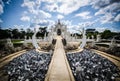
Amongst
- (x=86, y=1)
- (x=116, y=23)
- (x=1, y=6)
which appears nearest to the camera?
(x=1, y=6)

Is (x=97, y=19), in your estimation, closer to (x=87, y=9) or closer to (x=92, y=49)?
(x=87, y=9)

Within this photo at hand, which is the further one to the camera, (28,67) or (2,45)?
(2,45)

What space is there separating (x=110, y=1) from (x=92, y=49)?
14.5 feet

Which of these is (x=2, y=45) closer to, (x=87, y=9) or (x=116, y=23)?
(x=87, y=9)

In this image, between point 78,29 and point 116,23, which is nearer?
point 116,23

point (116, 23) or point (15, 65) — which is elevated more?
point (116, 23)

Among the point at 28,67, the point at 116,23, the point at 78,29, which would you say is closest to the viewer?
the point at 28,67

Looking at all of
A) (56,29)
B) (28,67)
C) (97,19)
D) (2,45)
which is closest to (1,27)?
(2,45)

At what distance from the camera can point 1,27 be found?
7.22m

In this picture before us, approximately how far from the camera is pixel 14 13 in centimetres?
801

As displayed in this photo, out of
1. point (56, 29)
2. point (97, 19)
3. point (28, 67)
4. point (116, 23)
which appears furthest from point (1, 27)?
point (56, 29)

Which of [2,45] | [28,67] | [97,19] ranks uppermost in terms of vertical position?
[97,19]

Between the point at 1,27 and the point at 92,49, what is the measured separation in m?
7.65

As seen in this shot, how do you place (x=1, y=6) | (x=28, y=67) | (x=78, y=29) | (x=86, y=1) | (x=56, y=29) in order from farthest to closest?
(x=56, y=29) → (x=78, y=29) → (x=86, y=1) → (x=1, y=6) → (x=28, y=67)
